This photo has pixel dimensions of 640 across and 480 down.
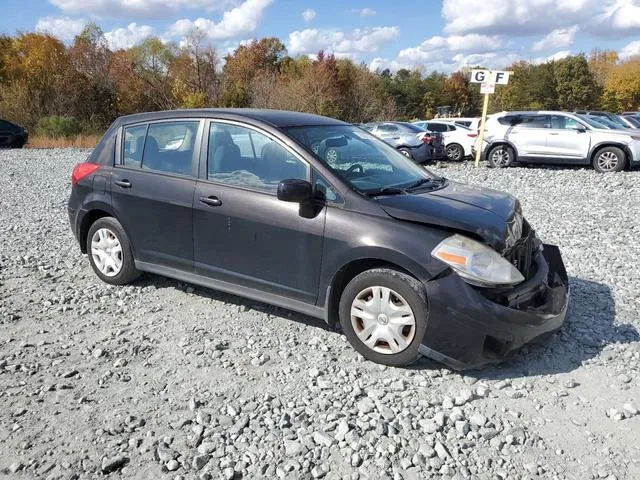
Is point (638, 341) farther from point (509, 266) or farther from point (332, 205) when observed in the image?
point (332, 205)

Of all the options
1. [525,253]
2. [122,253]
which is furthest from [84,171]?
[525,253]

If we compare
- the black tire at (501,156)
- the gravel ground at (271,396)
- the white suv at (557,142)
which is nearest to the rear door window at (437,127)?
the white suv at (557,142)

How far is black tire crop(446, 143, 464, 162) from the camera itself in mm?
19484

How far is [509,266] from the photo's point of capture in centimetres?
366

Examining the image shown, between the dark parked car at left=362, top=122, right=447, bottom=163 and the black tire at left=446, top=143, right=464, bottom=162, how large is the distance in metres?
0.30

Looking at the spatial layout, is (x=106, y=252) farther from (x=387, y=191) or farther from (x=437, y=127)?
(x=437, y=127)

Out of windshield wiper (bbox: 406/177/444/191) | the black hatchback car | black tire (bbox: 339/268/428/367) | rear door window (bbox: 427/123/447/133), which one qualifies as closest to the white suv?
rear door window (bbox: 427/123/447/133)

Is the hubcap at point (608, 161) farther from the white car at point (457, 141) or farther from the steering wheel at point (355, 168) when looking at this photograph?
the steering wheel at point (355, 168)

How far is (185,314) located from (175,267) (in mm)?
422

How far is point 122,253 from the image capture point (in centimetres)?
523

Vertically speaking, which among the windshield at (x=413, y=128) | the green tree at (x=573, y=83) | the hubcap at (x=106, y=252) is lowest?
the hubcap at (x=106, y=252)

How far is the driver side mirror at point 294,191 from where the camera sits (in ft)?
12.7

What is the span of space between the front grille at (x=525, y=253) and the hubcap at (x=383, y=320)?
0.81 metres

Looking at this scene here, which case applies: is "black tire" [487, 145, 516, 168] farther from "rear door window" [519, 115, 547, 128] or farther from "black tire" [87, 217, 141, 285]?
"black tire" [87, 217, 141, 285]
